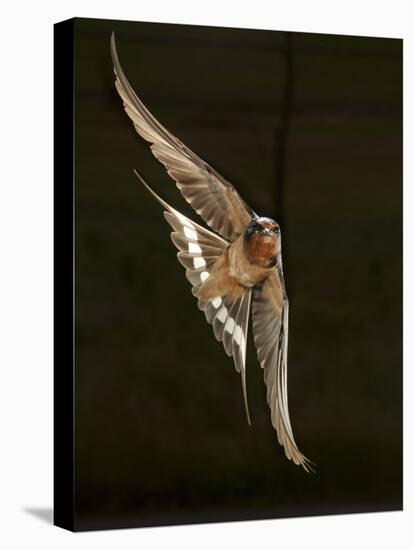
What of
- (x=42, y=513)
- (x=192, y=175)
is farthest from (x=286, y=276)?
(x=42, y=513)

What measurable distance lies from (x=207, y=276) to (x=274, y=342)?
465 millimetres

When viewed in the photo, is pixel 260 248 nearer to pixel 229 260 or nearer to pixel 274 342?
pixel 229 260

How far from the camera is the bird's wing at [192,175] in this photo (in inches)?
303

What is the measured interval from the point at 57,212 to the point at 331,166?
1327 millimetres

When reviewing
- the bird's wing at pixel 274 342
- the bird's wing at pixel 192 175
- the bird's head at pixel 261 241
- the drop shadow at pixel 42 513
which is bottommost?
the drop shadow at pixel 42 513

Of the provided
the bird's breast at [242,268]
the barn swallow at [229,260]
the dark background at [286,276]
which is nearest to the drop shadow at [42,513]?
the dark background at [286,276]

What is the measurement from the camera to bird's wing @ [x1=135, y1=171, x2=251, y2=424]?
25.6ft

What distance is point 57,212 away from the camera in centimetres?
782

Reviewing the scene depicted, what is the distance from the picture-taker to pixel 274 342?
8039mm

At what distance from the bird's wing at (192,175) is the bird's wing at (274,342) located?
31cm

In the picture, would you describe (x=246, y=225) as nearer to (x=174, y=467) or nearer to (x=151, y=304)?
(x=151, y=304)

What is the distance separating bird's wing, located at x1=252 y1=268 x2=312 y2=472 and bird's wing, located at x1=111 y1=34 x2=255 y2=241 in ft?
1.03

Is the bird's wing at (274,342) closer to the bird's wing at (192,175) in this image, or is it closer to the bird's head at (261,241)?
the bird's head at (261,241)

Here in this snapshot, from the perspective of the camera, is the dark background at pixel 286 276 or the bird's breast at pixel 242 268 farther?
the bird's breast at pixel 242 268
